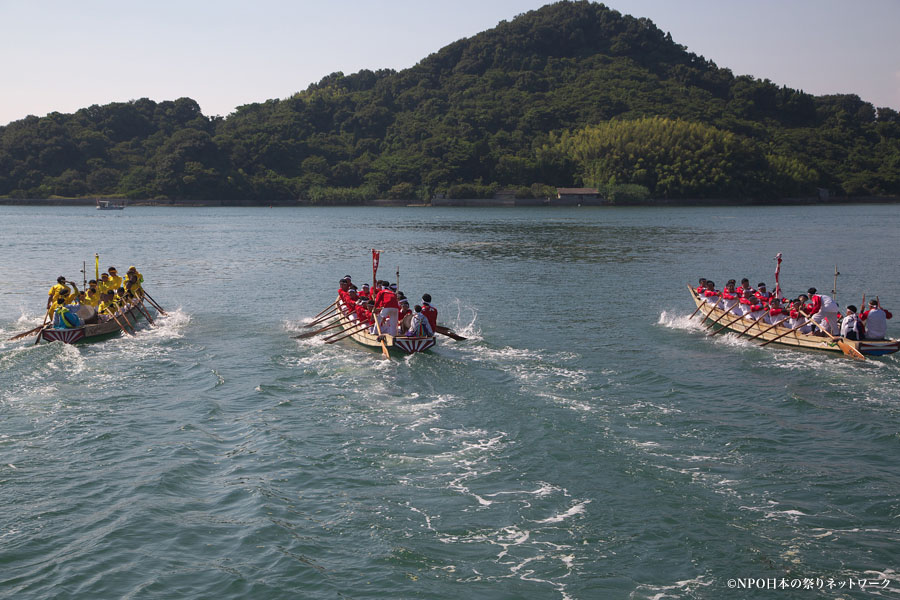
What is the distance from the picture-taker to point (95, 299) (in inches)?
1064

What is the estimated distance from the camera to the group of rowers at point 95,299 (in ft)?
79.8

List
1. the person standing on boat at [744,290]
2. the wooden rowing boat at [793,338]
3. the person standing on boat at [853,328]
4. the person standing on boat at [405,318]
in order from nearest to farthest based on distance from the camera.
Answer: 1. the wooden rowing boat at [793,338]
2. the person standing on boat at [853,328]
3. the person standing on boat at [405,318]
4. the person standing on boat at [744,290]

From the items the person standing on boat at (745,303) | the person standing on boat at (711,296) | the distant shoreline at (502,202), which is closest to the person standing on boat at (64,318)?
the person standing on boat at (711,296)

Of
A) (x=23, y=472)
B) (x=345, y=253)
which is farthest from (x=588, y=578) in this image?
(x=345, y=253)

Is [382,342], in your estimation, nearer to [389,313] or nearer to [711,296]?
[389,313]

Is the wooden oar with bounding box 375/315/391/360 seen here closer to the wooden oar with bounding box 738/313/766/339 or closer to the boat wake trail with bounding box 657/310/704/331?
the boat wake trail with bounding box 657/310/704/331

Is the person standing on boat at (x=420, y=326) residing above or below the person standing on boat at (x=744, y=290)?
below

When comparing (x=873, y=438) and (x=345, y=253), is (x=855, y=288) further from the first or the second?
(x=345, y=253)

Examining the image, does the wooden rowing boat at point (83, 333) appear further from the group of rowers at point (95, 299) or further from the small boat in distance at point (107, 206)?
the small boat in distance at point (107, 206)

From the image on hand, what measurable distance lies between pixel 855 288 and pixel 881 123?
18050 cm

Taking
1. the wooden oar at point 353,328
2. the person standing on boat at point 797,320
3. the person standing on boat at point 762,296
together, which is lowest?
the wooden oar at point 353,328

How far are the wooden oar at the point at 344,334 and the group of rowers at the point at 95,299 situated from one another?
8.06m

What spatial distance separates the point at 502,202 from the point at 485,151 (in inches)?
661

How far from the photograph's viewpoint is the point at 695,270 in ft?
154
